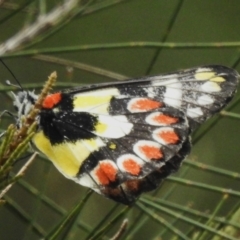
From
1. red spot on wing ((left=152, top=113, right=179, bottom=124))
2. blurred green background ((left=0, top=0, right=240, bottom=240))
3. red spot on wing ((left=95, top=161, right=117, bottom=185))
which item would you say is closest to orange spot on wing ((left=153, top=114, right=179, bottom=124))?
red spot on wing ((left=152, top=113, right=179, bottom=124))

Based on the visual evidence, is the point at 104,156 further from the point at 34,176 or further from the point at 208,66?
the point at 34,176

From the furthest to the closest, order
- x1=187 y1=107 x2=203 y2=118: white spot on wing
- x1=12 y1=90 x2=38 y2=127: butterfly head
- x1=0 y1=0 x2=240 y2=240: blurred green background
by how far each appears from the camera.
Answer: x1=0 y1=0 x2=240 y2=240: blurred green background
x1=187 y1=107 x2=203 y2=118: white spot on wing
x1=12 y1=90 x2=38 y2=127: butterfly head

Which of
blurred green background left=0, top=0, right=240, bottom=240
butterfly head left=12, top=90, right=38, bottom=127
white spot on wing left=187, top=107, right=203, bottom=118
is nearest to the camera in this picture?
butterfly head left=12, top=90, right=38, bottom=127

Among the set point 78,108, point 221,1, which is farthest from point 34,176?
point 78,108

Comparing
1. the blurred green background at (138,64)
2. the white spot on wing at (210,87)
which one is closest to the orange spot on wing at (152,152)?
the white spot on wing at (210,87)

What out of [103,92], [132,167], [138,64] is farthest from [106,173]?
[138,64]

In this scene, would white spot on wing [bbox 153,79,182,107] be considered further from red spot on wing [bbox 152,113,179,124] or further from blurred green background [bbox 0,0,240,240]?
blurred green background [bbox 0,0,240,240]

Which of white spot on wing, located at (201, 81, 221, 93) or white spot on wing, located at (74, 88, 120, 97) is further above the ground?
white spot on wing, located at (201, 81, 221, 93)

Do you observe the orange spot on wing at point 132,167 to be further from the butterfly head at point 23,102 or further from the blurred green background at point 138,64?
the blurred green background at point 138,64
